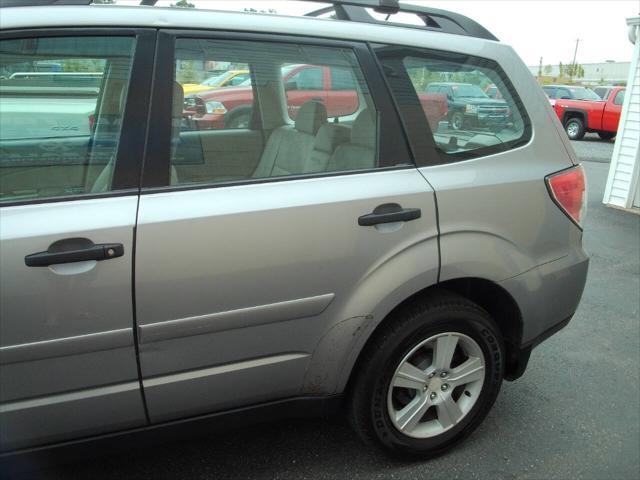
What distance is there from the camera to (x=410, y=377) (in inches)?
85.4

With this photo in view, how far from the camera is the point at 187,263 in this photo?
5.54 ft

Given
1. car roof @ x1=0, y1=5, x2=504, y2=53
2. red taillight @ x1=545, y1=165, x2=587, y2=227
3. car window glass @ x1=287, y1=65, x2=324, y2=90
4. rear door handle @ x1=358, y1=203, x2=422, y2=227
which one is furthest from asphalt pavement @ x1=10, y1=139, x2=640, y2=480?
car roof @ x1=0, y1=5, x2=504, y2=53

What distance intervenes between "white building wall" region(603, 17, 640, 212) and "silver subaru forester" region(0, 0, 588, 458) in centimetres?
541

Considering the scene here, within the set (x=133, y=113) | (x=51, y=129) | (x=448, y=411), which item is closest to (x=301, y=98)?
(x=133, y=113)

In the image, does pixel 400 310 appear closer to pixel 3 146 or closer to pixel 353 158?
pixel 353 158

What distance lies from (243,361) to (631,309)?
10.8ft

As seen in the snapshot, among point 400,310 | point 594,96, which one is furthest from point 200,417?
point 594,96

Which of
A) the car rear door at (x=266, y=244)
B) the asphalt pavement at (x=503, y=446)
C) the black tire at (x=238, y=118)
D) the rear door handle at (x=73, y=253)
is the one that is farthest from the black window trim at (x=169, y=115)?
the asphalt pavement at (x=503, y=446)

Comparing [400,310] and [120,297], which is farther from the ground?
[120,297]

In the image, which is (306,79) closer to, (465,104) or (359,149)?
(359,149)

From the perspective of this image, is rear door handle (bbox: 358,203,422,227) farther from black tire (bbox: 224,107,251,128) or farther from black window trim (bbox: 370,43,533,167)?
black tire (bbox: 224,107,251,128)

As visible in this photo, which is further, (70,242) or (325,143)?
(325,143)

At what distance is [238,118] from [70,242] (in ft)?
2.91

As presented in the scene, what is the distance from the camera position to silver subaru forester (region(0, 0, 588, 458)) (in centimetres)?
163
